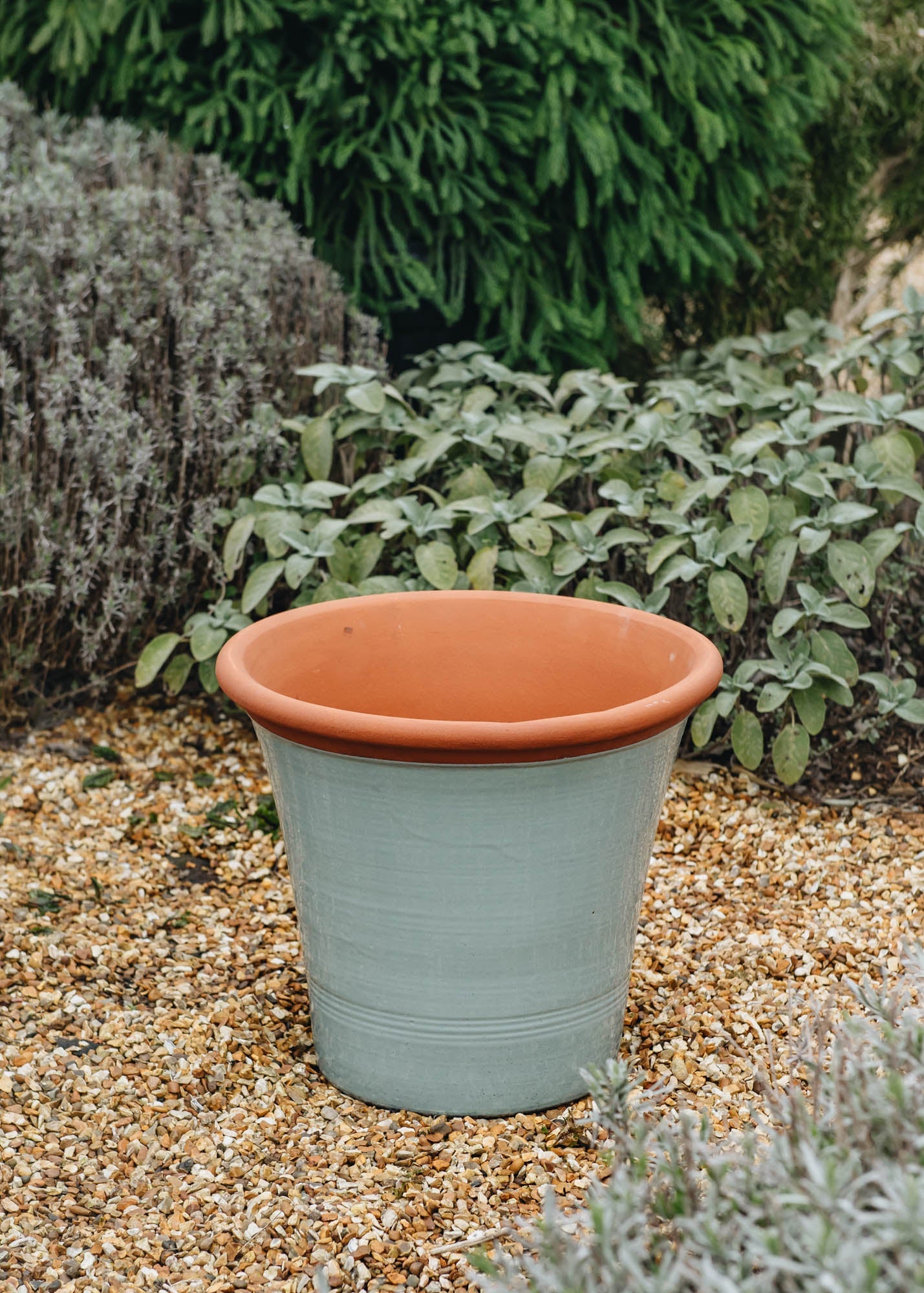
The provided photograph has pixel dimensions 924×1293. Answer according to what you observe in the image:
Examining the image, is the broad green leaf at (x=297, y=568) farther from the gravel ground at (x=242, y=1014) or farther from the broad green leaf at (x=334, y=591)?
the gravel ground at (x=242, y=1014)

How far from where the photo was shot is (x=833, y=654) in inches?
107

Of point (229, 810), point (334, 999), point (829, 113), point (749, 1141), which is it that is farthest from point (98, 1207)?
point (829, 113)

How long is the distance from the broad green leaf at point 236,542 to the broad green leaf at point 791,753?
1239 mm

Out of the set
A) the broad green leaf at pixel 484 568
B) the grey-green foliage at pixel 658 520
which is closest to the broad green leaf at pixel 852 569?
the grey-green foliage at pixel 658 520

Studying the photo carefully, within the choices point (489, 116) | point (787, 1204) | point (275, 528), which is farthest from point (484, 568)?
point (787, 1204)

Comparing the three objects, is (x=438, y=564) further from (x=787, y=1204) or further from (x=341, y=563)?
(x=787, y=1204)

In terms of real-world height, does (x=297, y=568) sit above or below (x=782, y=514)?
below

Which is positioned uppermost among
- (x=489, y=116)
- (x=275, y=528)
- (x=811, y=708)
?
(x=489, y=116)

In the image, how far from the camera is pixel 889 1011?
1.24m

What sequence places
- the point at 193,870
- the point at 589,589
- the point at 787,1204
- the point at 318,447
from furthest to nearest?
the point at 318,447 < the point at 589,589 < the point at 193,870 < the point at 787,1204

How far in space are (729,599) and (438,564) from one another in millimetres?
616

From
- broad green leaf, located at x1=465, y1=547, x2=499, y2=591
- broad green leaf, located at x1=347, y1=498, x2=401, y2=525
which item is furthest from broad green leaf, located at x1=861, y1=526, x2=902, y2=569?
broad green leaf, located at x1=347, y1=498, x2=401, y2=525

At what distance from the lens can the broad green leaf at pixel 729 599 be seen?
2.66 meters

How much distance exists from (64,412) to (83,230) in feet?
1.32
